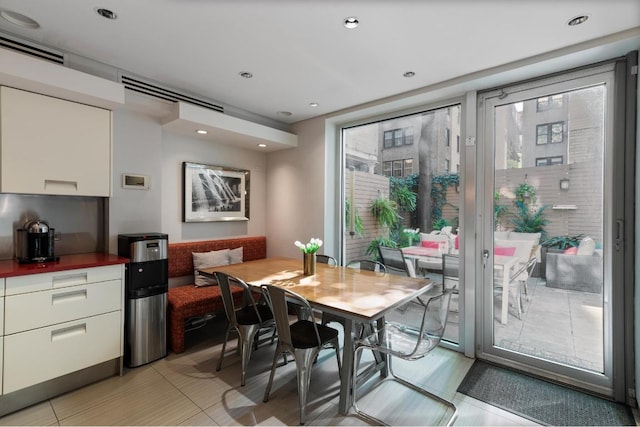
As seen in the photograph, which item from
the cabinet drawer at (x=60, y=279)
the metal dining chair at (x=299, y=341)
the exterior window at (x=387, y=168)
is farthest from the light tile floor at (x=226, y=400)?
the exterior window at (x=387, y=168)

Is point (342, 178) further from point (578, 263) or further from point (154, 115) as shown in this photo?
point (578, 263)

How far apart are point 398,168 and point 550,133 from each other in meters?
1.47

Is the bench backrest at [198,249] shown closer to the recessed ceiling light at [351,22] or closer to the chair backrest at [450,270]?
the chair backrest at [450,270]

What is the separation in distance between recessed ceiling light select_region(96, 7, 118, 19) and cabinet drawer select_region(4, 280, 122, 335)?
1.95m

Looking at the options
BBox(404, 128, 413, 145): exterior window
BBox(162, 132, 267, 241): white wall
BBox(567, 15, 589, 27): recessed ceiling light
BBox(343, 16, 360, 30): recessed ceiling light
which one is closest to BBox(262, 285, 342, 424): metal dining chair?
BBox(343, 16, 360, 30): recessed ceiling light

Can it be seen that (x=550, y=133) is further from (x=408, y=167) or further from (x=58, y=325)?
(x=58, y=325)

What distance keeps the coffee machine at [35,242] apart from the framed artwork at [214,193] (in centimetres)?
136

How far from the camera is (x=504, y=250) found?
115 inches

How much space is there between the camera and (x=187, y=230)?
380cm

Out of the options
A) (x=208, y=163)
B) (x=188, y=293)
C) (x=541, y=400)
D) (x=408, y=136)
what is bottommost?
(x=541, y=400)

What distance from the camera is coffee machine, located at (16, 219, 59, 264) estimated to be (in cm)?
240

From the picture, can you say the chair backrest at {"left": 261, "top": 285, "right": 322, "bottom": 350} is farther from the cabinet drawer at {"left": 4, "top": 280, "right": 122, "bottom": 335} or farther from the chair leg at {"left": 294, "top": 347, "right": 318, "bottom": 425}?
the cabinet drawer at {"left": 4, "top": 280, "right": 122, "bottom": 335}

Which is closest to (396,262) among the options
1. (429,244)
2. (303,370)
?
(429,244)

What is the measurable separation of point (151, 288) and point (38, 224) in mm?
992
